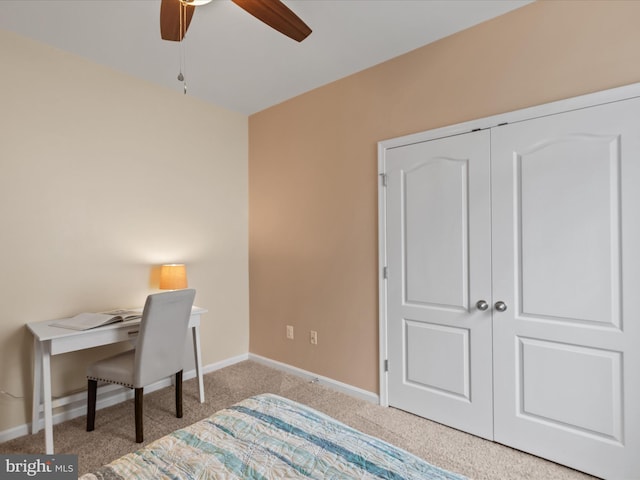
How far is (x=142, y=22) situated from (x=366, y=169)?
1.78m

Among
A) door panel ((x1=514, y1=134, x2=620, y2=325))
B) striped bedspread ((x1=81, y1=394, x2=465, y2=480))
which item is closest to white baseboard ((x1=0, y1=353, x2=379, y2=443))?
door panel ((x1=514, y1=134, x2=620, y2=325))

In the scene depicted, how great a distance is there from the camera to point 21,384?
2326 millimetres

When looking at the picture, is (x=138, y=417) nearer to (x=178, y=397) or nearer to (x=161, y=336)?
(x=178, y=397)

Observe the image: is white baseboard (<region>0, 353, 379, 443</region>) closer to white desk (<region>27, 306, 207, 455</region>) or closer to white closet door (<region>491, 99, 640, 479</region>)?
white desk (<region>27, 306, 207, 455</region>)

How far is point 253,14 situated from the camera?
159cm

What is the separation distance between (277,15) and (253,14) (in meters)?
0.11

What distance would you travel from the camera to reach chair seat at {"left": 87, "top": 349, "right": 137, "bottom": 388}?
2211mm

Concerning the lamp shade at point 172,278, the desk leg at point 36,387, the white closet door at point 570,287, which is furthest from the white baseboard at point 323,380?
the desk leg at point 36,387

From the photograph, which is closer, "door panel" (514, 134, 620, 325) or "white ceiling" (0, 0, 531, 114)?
"door panel" (514, 134, 620, 325)

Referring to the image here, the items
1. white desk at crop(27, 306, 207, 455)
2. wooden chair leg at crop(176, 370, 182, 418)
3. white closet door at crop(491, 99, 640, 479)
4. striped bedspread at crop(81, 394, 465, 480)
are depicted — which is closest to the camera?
striped bedspread at crop(81, 394, 465, 480)

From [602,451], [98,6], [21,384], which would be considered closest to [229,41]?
[98,6]

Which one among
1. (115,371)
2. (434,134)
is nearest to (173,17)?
(434,134)

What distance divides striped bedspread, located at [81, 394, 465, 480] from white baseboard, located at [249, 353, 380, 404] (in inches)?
60.4

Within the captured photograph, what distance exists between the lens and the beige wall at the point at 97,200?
2301 mm
